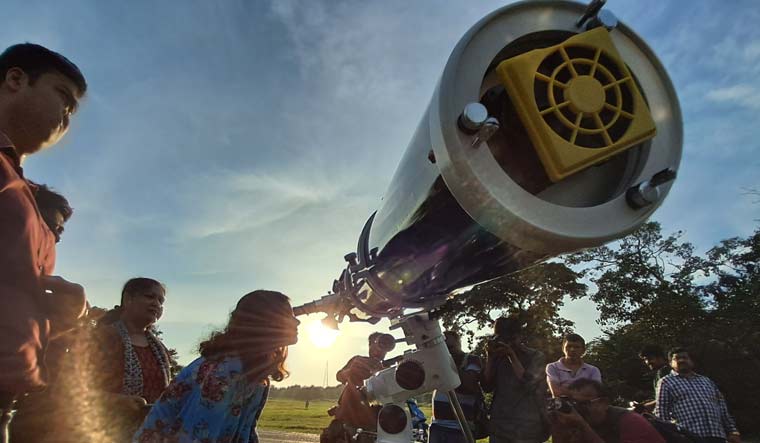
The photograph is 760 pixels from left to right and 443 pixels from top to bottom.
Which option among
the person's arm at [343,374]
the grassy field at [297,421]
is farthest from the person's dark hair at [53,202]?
the grassy field at [297,421]

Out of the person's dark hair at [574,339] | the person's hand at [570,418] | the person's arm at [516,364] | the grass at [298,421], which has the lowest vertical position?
the person's hand at [570,418]

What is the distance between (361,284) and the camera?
2.20 m

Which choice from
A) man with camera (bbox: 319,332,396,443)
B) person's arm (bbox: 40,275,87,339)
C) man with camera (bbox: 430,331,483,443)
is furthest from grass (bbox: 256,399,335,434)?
person's arm (bbox: 40,275,87,339)

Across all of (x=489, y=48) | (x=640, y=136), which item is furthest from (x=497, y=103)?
(x=640, y=136)

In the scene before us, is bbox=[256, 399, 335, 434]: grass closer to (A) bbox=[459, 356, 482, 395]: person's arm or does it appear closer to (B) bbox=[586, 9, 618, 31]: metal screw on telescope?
(A) bbox=[459, 356, 482, 395]: person's arm

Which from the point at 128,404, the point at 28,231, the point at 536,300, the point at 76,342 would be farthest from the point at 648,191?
the point at 536,300

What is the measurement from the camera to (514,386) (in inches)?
163

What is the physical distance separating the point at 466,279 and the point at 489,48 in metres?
0.88

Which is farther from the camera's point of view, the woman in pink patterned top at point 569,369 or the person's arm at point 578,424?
the woman in pink patterned top at point 569,369

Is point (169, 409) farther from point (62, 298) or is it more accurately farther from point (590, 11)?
point (590, 11)

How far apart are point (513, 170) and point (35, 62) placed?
4.59ft

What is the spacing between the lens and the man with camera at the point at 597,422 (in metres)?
3.50

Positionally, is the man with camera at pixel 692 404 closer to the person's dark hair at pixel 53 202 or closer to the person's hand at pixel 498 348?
the person's hand at pixel 498 348

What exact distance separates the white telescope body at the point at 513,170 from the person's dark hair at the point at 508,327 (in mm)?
2852
